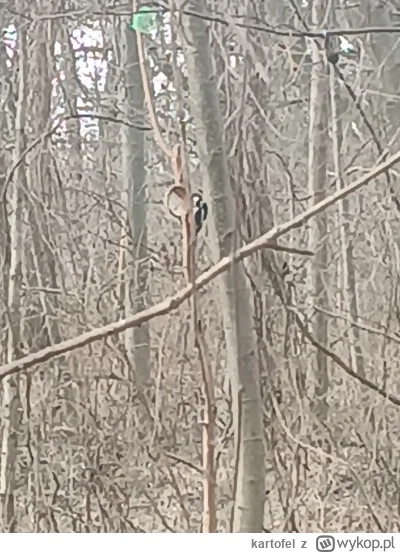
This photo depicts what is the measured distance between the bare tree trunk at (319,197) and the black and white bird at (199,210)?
180 mm

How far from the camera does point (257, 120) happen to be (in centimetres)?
137

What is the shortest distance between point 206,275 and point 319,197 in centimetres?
23

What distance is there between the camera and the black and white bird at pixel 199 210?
4.49ft

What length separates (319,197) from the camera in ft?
4.46

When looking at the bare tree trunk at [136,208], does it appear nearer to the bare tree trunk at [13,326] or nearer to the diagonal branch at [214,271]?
the diagonal branch at [214,271]

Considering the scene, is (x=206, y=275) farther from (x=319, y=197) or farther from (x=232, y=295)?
(x=319, y=197)

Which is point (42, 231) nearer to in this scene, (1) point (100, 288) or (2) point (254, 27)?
(1) point (100, 288)

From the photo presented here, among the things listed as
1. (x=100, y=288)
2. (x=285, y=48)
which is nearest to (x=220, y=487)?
(x=100, y=288)

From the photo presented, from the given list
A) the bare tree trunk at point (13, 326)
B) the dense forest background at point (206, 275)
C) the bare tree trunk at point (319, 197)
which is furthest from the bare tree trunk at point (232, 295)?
the bare tree trunk at point (13, 326)

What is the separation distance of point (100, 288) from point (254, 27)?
0.51 meters

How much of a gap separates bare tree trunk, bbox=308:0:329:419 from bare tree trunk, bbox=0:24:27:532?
19.5 inches

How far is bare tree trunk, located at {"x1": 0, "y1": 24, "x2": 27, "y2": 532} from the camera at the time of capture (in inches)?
54.5

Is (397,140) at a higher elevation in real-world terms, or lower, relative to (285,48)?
lower

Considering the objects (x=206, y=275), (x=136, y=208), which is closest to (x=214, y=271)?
(x=206, y=275)
